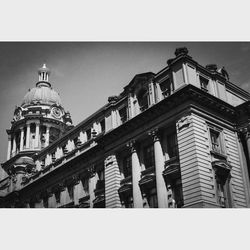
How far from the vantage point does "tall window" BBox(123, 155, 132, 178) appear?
24.7 metres

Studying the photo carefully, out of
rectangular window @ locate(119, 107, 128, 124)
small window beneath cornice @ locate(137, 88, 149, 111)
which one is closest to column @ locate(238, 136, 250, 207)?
small window beneath cornice @ locate(137, 88, 149, 111)

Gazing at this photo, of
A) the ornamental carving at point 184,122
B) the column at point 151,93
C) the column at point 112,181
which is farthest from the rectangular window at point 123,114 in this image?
the ornamental carving at point 184,122

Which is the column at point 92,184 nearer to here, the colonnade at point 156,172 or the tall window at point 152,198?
the colonnade at point 156,172

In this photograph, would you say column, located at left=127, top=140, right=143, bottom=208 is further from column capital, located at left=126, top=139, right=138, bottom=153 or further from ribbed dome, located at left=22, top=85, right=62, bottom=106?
ribbed dome, located at left=22, top=85, right=62, bottom=106

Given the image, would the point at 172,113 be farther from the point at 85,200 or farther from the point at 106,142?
the point at 85,200

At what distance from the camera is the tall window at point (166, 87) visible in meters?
23.4

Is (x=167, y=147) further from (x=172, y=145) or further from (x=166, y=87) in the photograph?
(x=166, y=87)

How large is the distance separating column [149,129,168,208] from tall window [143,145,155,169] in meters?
0.86

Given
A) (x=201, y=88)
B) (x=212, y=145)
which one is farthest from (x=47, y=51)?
(x=212, y=145)

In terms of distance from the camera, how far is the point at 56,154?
116 ft

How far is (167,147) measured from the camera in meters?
22.4

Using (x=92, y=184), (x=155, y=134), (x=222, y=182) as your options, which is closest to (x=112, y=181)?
(x=92, y=184)

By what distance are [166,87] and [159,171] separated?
17.7ft

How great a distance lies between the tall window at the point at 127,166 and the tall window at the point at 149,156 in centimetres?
138
